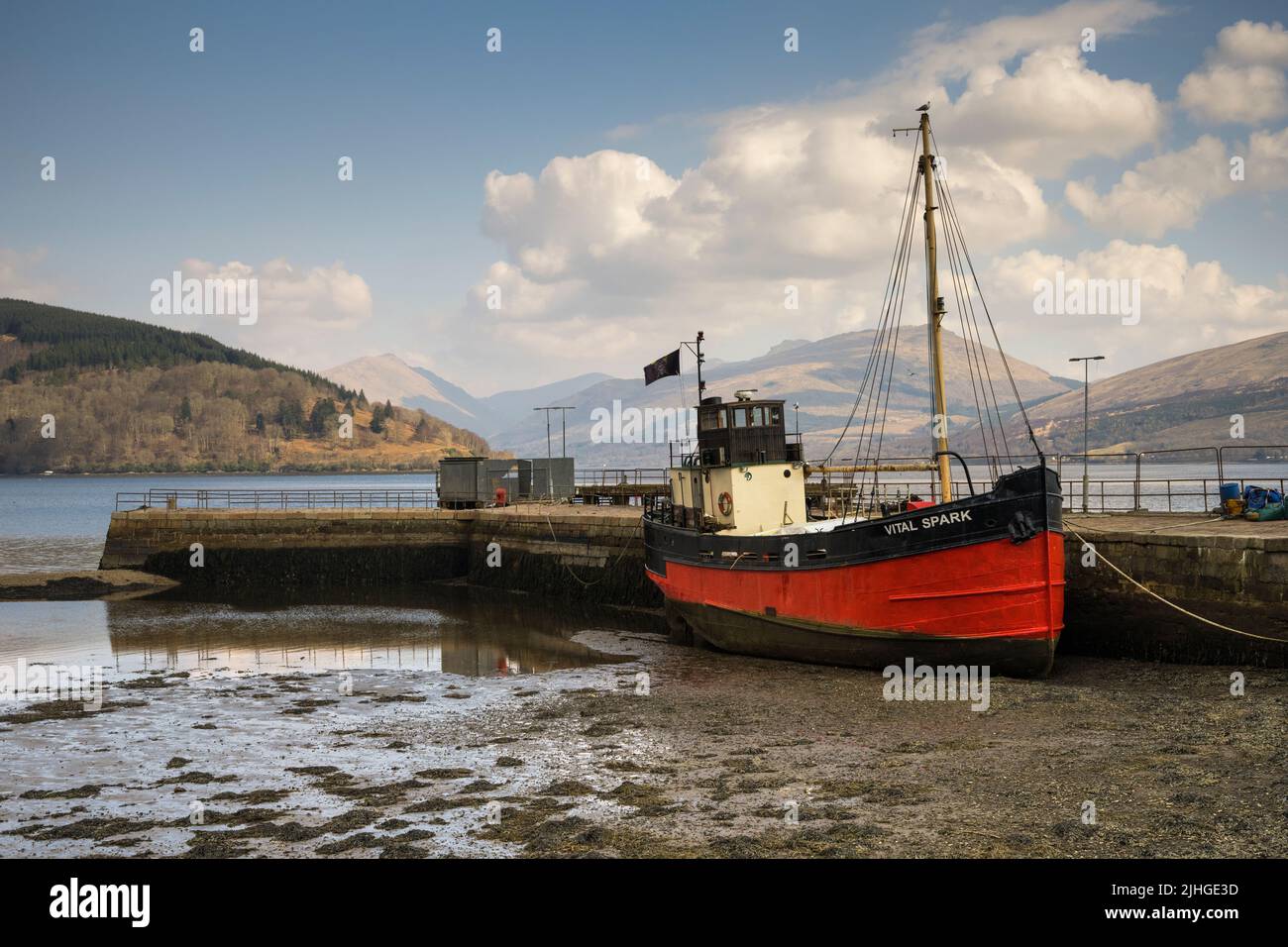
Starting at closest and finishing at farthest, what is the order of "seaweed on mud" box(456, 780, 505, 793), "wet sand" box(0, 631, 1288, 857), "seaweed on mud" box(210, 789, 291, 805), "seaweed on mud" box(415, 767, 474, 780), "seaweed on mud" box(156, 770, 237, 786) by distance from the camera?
"wet sand" box(0, 631, 1288, 857), "seaweed on mud" box(210, 789, 291, 805), "seaweed on mud" box(456, 780, 505, 793), "seaweed on mud" box(415, 767, 474, 780), "seaweed on mud" box(156, 770, 237, 786)

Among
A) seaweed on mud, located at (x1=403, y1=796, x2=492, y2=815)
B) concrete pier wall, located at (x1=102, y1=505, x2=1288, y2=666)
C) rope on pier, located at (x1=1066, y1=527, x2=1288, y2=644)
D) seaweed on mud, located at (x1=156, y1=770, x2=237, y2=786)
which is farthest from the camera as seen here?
concrete pier wall, located at (x1=102, y1=505, x2=1288, y2=666)

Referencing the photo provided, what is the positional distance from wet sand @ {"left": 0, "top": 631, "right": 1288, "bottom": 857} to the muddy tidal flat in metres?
0.05

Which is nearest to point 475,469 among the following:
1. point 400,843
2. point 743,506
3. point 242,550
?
point 242,550

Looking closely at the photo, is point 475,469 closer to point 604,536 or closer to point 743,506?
point 604,536

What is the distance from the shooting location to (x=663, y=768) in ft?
50.8

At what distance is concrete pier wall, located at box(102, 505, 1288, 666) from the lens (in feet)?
64.9

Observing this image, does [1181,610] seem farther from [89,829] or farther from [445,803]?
[89,829]

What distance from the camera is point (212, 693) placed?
23219mm

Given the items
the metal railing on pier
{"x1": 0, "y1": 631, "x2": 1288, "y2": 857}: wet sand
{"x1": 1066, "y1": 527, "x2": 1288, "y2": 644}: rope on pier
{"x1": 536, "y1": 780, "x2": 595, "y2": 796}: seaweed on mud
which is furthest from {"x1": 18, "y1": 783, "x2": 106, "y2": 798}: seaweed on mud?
the metal railing on pier

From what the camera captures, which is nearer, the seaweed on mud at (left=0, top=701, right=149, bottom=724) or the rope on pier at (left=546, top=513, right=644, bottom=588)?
the seaweed on mud at (left=0, top=701, right=149, bottom=724)

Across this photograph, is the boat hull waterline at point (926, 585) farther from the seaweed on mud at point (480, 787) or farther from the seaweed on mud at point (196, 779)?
the seaweed on mud at point (196, 779)

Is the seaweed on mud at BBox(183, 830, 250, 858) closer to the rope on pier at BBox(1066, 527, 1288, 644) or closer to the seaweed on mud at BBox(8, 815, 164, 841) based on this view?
the seaweed on mud at BBox(8, 815, 164, 841)
